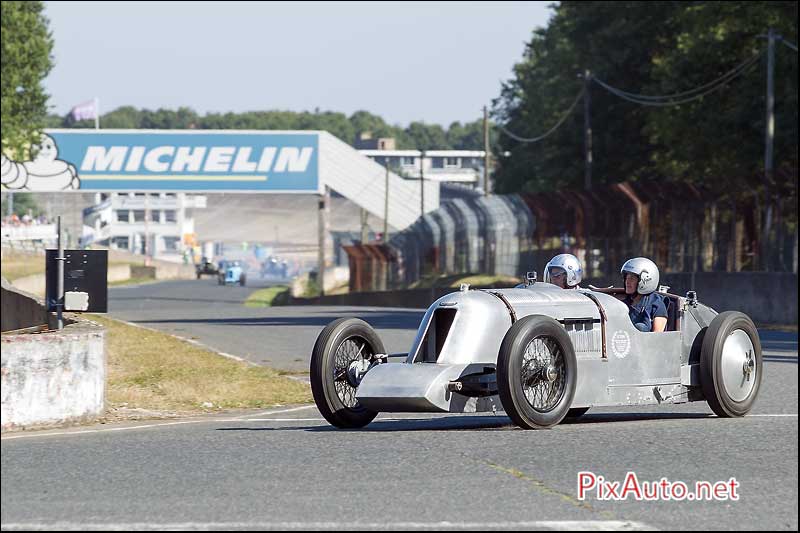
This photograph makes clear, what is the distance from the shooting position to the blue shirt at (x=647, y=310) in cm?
1298

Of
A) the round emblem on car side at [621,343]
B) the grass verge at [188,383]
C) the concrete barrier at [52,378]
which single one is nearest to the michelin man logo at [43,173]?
the grass verge at [188,383]

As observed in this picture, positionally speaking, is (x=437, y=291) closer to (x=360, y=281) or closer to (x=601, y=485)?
(x=360, y=281)

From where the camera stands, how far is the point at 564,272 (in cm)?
1324

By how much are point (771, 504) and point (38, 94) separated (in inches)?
2449

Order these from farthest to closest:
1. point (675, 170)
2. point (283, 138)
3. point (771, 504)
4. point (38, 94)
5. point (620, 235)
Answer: point (283, 138) < point (38, 94) < point (675, 170) < point (620, 235) < point (771, 504)

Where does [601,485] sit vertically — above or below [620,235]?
below

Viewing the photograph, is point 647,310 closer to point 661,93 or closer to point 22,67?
point 661,93

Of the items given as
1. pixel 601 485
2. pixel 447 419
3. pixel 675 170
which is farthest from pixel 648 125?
pixel 601 485

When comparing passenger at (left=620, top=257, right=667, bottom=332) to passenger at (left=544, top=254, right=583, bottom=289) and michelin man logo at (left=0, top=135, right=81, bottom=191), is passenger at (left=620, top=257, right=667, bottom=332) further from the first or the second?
michelin man logo at (left=0, top=135, right=81, bottom=191)

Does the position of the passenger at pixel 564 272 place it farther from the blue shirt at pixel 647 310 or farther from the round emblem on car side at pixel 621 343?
the round emblem on car side at pixel 621 343

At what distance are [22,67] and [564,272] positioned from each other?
5659 cm

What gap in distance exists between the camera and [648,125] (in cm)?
5653

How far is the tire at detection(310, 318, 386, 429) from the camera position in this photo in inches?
473

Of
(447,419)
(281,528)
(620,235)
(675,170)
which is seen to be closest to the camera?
(281,528)
